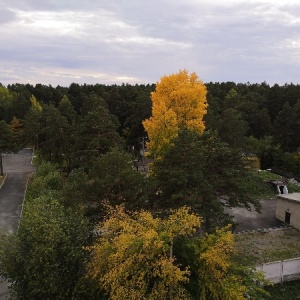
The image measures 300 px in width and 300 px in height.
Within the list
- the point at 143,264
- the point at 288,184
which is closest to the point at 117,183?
the point at 143,264

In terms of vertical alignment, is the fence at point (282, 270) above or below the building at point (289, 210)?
below

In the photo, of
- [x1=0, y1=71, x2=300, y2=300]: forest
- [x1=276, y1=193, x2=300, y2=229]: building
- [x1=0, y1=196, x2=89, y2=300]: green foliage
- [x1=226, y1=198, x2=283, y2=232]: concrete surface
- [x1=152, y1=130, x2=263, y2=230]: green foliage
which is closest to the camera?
[x1=0, y1=71, x2=300, y2=300]: forest

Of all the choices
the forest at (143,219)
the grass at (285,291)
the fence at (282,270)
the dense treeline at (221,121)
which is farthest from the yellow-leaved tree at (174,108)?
the grass at (285,291)

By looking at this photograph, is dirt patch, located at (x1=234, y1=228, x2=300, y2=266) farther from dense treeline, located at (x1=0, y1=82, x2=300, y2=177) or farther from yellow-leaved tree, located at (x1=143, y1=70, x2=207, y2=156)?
dense treeline, located at (x1=0, y1=82, x2=300, y2=177)

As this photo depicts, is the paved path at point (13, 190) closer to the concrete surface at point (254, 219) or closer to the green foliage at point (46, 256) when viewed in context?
the green foliage at point (46, 256)

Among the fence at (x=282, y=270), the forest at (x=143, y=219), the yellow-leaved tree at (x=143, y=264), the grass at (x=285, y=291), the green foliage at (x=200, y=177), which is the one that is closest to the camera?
the yellow-leaved tree at (x=143, y=264)

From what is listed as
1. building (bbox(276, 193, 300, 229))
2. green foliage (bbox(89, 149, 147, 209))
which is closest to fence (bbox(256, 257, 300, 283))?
building (bbox(276, 193, 300, 229))

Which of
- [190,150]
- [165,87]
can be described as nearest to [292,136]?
[165,87]
